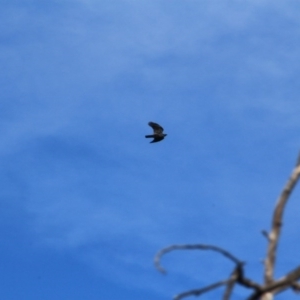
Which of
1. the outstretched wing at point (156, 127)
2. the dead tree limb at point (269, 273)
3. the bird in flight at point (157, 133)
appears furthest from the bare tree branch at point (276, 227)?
the outstretched wing at point (156, 127)

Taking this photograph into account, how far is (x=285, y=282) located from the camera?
4273 mm

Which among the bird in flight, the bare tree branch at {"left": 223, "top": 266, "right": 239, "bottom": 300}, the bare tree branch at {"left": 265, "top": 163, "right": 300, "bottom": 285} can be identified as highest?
the bird in flight

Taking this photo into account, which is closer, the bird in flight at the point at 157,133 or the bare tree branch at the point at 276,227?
the bare tree branch at the point at 276,227

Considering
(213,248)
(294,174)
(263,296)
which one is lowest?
(263,296)

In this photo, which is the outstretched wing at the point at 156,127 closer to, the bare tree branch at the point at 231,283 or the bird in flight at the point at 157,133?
the bird in flight at the point at 157,133

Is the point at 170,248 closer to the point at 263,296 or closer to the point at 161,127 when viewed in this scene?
the point at 263,296

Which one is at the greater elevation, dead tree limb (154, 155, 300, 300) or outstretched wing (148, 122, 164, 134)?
outstretched wing (148, 122, 164, 134)

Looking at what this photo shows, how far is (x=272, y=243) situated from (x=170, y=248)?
0.71 meters

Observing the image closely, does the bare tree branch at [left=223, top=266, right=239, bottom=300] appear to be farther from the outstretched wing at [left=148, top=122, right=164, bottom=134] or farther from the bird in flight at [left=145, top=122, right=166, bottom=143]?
the outstretched wing at [left=148, top=122, right=164, bottom=134]

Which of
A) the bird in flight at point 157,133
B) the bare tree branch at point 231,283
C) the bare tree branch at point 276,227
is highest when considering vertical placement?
the bird in flight at point 157,133

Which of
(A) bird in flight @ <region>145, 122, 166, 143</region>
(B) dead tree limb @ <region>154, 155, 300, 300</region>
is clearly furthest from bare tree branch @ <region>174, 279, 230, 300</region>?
(A) bird in flight @ <region>145, 122, 166, 143</region>

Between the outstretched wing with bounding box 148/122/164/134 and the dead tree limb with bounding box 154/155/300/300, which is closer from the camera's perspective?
the dead tree limb with bounding box 154/155/300/300

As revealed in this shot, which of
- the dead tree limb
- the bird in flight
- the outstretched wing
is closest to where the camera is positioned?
the dead tree limb

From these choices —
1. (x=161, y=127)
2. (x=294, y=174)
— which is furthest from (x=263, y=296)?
(x=161, y=127)
